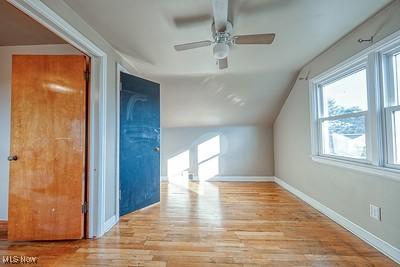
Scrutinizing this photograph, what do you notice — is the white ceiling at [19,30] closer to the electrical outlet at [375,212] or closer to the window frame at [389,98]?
the window frame at [389,98]

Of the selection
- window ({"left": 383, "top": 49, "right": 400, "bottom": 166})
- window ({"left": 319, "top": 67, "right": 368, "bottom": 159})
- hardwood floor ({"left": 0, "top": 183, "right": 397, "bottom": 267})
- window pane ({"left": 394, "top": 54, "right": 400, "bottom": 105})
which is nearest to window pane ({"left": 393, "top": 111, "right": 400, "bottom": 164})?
window ({"left": 383, "top": 49, "right": 400, "bottom": 166})

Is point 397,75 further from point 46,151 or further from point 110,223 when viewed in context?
point 46,151

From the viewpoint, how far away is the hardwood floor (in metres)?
1.87

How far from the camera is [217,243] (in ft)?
7.08

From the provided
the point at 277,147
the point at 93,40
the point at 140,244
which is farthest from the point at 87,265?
the point at 277,147

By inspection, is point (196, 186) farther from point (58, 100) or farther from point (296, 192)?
point (58, 100)

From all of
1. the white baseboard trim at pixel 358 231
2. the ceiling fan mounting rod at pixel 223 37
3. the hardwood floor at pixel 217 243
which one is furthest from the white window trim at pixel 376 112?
the ceiling fan mounting rod at pixel 223 37

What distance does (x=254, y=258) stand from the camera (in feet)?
6.22

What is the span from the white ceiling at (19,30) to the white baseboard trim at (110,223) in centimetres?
215

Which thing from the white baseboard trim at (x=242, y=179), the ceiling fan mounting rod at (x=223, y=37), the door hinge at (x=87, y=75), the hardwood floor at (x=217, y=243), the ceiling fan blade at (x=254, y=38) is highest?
the ceiling fan mounting rod at (x=223, y=37)

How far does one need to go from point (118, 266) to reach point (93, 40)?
2.19 m

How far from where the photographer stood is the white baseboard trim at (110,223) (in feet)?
8.05

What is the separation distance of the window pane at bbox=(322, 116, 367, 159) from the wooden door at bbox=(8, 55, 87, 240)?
3.04m

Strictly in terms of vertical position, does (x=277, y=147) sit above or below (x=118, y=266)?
above
